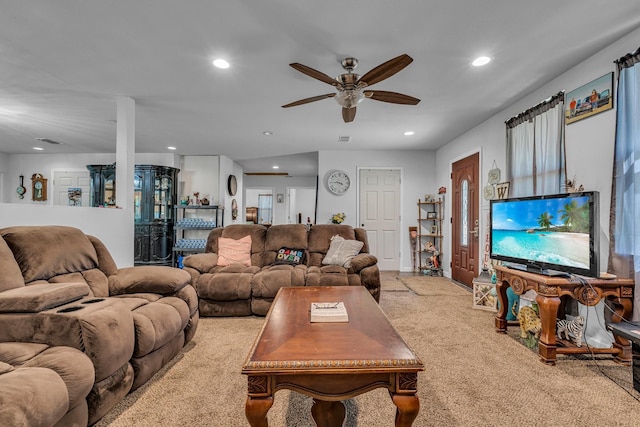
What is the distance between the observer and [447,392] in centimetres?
188

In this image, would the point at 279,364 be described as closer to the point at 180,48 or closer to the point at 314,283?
the point at 314,283

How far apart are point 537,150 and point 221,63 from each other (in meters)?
3.27

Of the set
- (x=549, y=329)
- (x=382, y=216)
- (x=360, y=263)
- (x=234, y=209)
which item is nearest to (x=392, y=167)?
(x=382, y=216)

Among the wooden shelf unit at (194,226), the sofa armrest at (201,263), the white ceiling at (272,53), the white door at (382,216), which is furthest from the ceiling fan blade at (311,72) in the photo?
the wooden shelf unit at (194,226)

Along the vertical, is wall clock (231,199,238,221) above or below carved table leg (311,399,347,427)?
above

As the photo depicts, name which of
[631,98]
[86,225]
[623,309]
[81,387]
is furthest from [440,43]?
[86,225]

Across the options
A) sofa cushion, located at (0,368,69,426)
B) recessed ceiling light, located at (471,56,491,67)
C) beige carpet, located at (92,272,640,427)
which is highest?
recessed ceiling light, located at (471,56,491,67)

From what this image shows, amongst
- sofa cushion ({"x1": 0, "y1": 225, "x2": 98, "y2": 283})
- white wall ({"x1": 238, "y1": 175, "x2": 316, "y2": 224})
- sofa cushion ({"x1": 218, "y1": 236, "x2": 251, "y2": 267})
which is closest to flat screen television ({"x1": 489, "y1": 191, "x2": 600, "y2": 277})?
sofa cushion ({"x1": 218, "y1": 236, "x2": 251, "y2": 267})

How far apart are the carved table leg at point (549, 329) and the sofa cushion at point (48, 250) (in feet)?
11.2

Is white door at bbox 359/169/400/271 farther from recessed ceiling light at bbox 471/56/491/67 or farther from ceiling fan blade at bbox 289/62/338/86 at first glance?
ceiling fan blade at bbox 289/62/338/86

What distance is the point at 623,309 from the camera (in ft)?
7.30

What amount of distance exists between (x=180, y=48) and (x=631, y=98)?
11.3 feet

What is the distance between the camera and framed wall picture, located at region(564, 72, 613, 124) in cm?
247

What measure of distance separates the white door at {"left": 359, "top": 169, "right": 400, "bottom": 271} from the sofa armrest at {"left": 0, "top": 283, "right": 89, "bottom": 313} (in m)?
5.17
